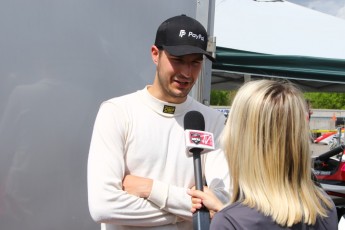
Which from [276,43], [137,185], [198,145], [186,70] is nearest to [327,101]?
[276,43]

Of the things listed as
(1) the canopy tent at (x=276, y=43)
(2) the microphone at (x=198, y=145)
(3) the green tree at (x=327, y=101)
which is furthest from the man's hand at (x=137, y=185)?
(3) the green tree at (x=327, y=101)

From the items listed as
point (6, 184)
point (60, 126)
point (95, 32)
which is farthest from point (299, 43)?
point (6, 184)

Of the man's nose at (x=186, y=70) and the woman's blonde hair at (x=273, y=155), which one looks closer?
the woman's blonde hair at (x=273, y=155)

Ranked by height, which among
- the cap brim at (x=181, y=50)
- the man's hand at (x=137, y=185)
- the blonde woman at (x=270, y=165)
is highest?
the cap brim at (x=181, y=50)

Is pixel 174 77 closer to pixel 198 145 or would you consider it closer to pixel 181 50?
pixel 181 50

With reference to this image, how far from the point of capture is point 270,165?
4.12ft

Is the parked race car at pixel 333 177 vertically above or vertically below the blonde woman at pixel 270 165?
below

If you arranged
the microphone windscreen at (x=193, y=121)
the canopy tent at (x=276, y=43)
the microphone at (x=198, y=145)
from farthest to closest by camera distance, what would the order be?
the canopy tent at (x=276, y=43) < the microphone windscreen at (x=193, y=121) < the microphone at (x=198, y=145)

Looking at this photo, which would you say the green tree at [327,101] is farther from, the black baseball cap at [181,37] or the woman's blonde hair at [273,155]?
the woman's blonde hair at [273,155]

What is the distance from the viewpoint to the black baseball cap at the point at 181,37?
1826 millimetres

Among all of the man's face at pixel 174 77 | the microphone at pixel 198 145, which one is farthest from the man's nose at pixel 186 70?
the microphone at pixel 198 145

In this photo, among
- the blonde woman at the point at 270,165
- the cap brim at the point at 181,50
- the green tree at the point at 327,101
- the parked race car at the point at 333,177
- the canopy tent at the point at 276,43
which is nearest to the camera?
the blonde woman at the point at 270,165

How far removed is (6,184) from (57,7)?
791 mm

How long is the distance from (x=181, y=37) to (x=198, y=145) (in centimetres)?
54
